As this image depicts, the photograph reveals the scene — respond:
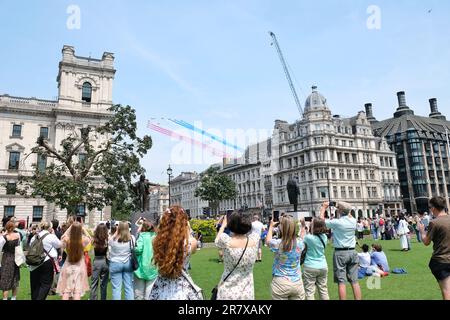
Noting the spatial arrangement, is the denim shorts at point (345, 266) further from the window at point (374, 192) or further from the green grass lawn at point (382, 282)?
the window at point (374, 192)

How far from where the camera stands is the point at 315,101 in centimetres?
7175

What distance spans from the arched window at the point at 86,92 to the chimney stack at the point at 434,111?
97935 millimetres

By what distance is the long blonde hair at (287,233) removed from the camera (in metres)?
5.64

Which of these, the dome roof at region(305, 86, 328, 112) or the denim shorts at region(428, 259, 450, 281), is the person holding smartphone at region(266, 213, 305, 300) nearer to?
the denim shorts at region(428, 259, 450, 281)

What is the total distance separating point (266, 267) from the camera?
14484 millimetres

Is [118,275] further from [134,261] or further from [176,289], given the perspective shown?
[176,289]

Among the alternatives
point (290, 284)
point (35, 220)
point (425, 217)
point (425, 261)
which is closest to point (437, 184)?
point (425, 217)

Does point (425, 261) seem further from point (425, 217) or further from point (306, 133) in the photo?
point (306, 133)

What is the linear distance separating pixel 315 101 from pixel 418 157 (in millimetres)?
32207

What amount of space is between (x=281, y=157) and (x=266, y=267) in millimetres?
64884

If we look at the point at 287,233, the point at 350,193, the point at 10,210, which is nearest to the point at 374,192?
the point at 350,193

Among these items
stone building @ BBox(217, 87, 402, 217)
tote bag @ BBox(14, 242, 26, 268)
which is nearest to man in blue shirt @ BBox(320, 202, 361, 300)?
tote bag @ BBox(14, 242, 26, 268)
